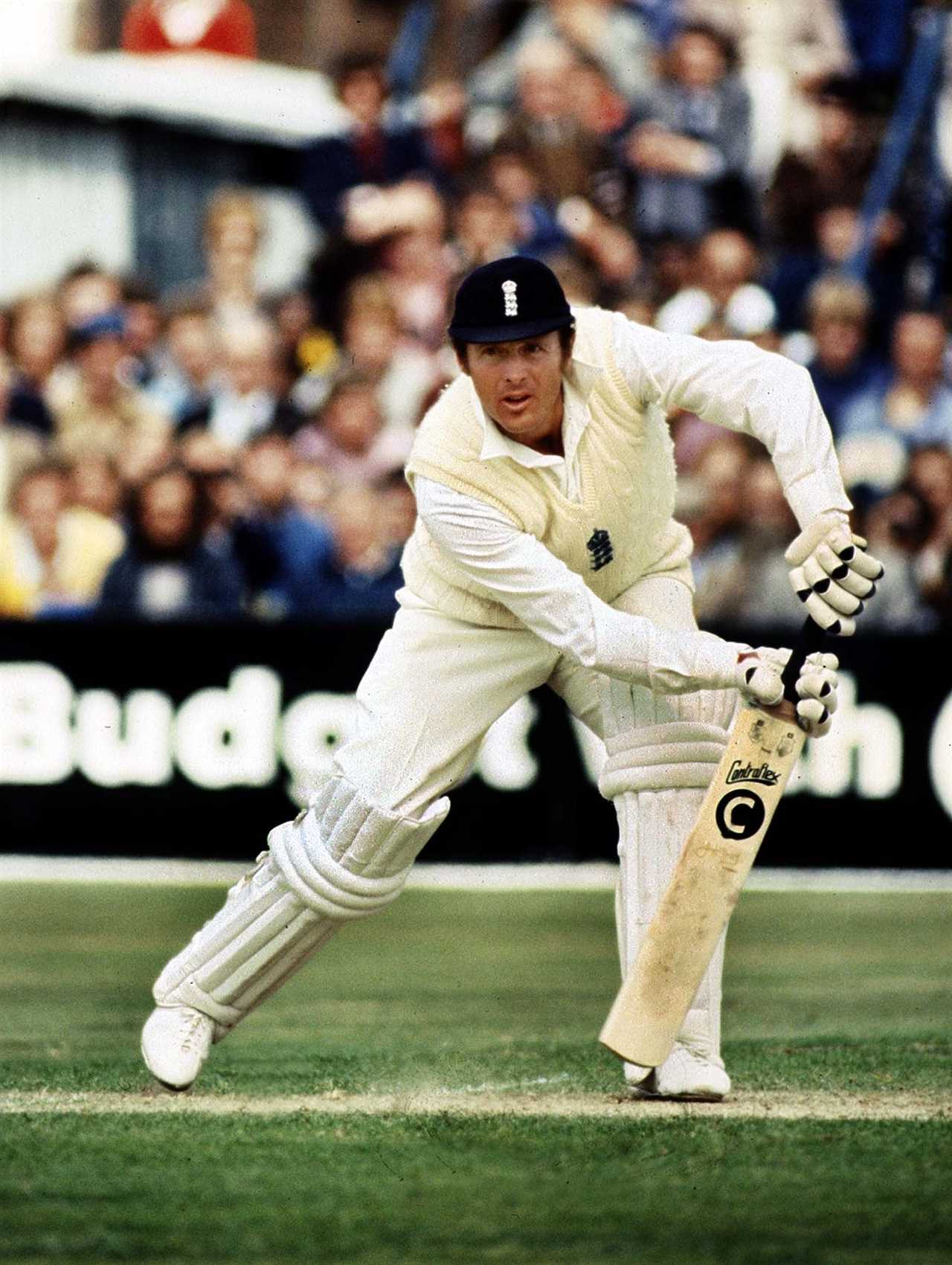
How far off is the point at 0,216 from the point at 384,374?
7.35 feet

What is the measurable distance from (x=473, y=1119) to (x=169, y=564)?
5675 millimetres

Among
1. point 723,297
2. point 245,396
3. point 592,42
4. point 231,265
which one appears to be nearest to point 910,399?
point 723,297

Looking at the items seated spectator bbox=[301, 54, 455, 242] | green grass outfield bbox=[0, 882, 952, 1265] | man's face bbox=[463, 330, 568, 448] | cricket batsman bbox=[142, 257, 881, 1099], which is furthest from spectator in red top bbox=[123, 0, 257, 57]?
man's face bbox=[463, 330, 568, 448]

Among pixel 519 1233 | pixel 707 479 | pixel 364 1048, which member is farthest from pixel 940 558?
pixel 519 1233

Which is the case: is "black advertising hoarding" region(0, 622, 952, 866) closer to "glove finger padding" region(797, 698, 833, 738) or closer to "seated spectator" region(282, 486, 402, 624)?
"seated spectator" region(282, 486, 402, 624)

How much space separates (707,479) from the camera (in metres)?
9.55

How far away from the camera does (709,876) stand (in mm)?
4484

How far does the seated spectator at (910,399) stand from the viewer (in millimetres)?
9734

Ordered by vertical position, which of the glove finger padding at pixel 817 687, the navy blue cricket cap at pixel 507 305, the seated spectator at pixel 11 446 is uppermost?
the navy blue cricket cap at pixel 507 305

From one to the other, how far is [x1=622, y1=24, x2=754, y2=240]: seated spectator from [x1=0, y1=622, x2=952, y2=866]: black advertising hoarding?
2400 millimetres

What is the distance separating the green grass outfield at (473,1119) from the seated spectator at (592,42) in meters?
4.51

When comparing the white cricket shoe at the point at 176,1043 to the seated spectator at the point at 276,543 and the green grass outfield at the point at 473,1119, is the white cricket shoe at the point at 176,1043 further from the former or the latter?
the seated spectator at the point at 276,543

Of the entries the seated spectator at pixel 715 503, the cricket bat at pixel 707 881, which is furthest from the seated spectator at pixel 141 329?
the cricket bat at pixel 707 881

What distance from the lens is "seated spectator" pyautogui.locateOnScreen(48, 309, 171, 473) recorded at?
10133mm
